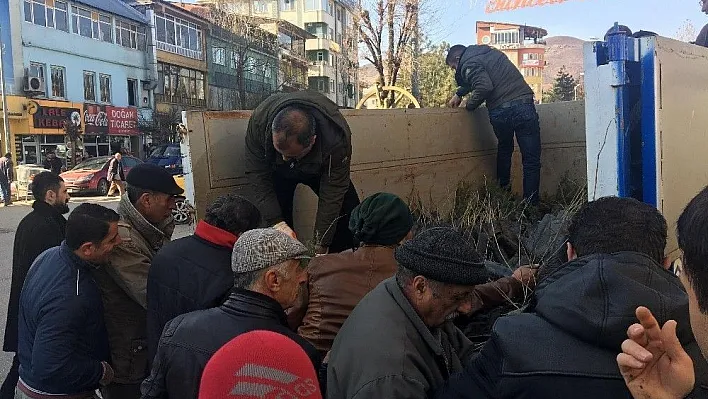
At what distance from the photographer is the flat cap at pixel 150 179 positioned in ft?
10.1

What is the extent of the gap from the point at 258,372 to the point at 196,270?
4.46ft

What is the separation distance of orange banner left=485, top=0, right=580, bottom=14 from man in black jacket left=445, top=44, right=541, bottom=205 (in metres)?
13.5

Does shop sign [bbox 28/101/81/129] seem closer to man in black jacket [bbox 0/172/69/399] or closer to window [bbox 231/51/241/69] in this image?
window [bbox 231/51/241/69]

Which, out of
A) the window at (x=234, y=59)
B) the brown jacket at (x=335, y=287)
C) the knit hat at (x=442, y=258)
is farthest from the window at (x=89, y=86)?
the knit hat at (x=442, y=258)

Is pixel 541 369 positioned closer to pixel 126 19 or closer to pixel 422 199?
pixel 422 199

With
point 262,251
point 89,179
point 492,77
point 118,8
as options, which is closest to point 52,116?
point 89,179

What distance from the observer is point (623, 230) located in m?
1.81

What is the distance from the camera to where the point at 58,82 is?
90.5ft

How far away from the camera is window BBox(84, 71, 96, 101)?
29.4m

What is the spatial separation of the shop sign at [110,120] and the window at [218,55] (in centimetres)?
942

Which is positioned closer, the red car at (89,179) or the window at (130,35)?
the red car at (89,179)

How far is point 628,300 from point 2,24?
91.9ft

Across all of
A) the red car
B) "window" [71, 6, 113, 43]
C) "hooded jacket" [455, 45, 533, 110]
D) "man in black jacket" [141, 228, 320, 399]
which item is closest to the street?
the red car

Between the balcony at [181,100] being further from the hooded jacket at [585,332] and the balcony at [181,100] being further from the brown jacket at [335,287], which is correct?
the hooded jacket at [585,332]
